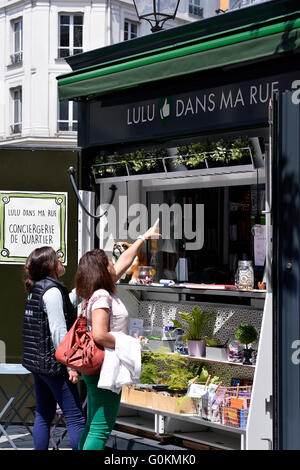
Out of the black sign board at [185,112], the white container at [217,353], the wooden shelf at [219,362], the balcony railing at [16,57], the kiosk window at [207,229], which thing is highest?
the balcony railing at [16,57]

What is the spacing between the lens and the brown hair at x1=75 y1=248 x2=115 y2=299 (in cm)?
517

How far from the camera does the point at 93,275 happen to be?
5184 mm

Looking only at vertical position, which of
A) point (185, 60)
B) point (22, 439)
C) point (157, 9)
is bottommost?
point (22, 439)

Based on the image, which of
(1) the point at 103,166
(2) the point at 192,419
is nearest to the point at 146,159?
(1) the point at 103,166

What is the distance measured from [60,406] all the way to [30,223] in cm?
252

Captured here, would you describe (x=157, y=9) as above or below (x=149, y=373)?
above

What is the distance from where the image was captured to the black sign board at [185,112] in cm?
595

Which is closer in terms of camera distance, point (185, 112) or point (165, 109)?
point (185, 112)

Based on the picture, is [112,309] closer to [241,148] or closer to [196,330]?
[196,330]

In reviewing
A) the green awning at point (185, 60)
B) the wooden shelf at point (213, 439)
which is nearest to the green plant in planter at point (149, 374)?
the wooden shelf at point (213, 439)

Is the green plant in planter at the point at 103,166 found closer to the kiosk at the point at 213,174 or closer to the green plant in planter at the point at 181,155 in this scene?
the kiosk at the point at 213,174

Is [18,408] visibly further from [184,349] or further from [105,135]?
[105,135]

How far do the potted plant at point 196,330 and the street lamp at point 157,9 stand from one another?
114 inches
